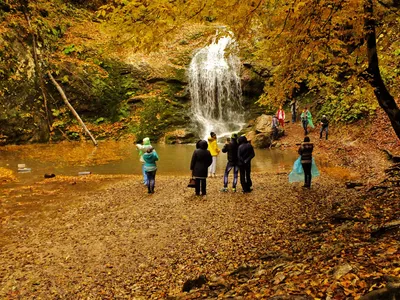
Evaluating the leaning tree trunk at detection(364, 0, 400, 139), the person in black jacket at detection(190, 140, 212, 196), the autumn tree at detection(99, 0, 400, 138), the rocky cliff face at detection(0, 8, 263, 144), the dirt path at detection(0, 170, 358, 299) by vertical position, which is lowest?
the dirt path at detection(0, 170, 358, 299)

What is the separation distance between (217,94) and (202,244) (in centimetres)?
2315

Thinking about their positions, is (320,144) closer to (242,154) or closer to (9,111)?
(242,154)

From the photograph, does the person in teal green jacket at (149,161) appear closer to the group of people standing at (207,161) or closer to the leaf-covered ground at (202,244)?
the leaf-covered ground at (202,244)

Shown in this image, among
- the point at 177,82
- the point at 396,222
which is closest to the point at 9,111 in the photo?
the point at 177,82

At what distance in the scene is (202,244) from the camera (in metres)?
6.09

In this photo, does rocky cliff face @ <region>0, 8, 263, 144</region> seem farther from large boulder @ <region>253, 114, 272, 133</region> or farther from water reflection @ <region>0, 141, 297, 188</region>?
large boulder @ <region>253, 114, 272, 133</region>

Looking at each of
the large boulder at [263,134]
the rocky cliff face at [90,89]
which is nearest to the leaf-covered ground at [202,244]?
the large boulder at [263,134]

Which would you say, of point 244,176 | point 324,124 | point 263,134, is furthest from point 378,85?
point 263,134

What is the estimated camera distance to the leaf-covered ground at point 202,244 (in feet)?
12.5

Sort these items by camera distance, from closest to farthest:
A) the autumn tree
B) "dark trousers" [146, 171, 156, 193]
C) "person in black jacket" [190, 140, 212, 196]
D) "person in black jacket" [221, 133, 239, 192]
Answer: the autumn tree
"person in black jacket" [190, 140, 212, 196]
"person in black jacket" [221, 133, 239, 192]
"dark trousers" [146, 171, 156, 193]

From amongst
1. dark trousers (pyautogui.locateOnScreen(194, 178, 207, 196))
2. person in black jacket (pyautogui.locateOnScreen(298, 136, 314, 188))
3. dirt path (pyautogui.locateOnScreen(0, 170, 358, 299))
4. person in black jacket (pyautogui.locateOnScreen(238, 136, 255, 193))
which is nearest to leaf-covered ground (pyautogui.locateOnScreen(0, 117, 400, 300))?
dirt path (pyautogui.locateOnScreen(0, 170, 358, 299))

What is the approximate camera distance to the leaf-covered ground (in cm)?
381

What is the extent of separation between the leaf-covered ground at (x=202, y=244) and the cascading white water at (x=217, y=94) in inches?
685

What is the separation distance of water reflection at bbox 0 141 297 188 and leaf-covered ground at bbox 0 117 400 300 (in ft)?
13.2
